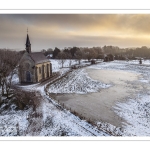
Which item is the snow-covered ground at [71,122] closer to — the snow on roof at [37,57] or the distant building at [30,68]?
the distant building at [30,68]

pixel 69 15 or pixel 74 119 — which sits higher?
pixel 69 15

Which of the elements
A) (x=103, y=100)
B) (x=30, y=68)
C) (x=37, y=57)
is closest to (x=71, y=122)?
(x=103, y=100)

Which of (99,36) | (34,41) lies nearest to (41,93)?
(34,41)

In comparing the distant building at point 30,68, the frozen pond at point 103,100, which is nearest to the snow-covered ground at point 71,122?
the frozen pond at point 103,100

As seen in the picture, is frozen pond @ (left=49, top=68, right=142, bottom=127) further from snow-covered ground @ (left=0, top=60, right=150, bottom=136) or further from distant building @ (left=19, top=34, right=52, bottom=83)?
distant building @ (left=19, top=34, right=52, bottom=83)

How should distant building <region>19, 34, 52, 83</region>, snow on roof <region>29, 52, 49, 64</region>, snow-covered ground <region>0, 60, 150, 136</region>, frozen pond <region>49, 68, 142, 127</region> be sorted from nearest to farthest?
snow-covered ground <region>0, 60, 150, 136</region> → frozen pond <region>49, 68, 142, 127</region> → distant building <region>19, 34, 52, 83</region> → snow on roof <region>29, 52, 49, 64</region>

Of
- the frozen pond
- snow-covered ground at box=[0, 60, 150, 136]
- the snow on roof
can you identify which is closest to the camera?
snow-covered ground at box=[0, 60, 150, 136]

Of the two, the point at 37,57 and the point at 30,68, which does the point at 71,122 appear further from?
the point at 37,57

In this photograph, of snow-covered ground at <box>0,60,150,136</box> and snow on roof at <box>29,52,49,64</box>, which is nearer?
snow-covered ground at <box>0,60,150,136</box>

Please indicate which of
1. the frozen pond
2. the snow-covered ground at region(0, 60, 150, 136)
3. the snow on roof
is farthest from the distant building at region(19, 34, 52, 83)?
the snow-covered ground at region(0, 60, 150, 136)

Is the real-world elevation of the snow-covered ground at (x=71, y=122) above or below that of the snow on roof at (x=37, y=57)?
below
